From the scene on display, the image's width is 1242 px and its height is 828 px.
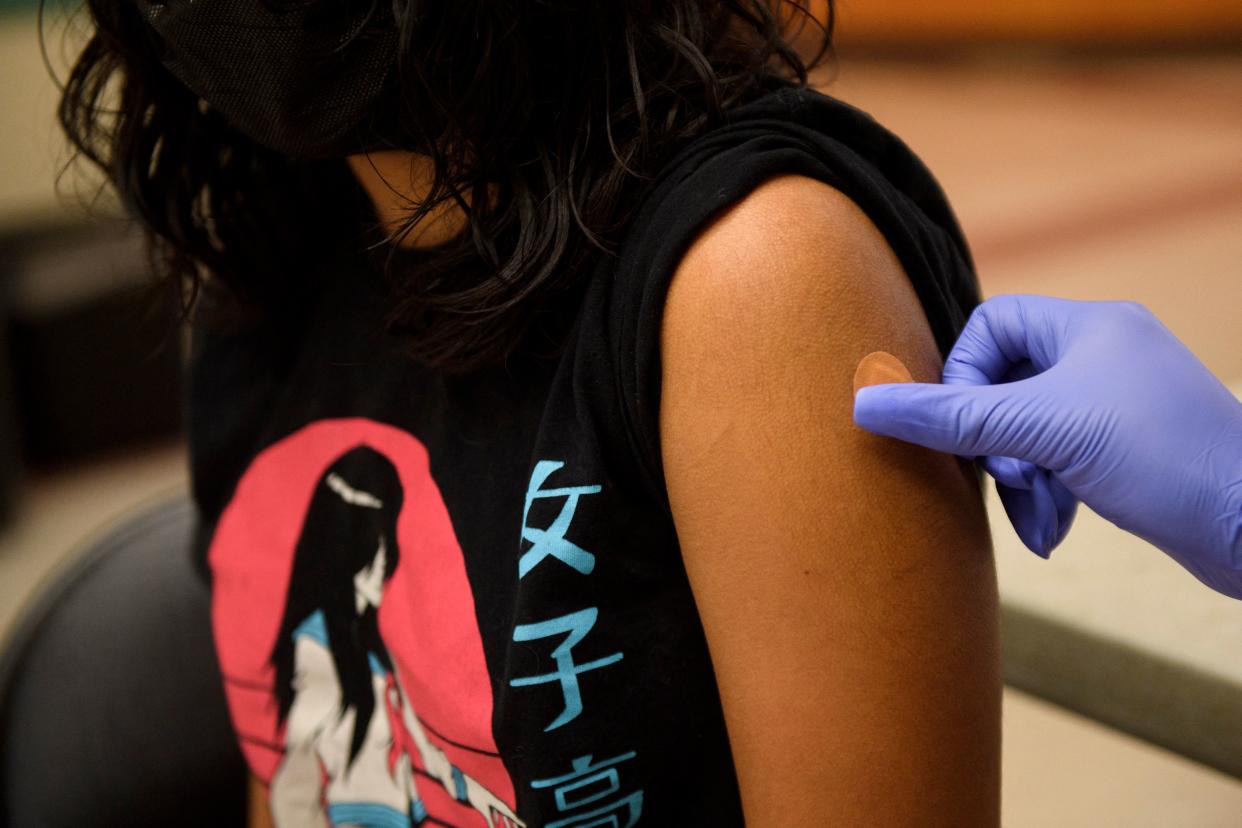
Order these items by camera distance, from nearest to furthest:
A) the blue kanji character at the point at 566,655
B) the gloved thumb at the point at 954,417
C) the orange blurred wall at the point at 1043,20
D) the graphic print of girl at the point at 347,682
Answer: the gloved thumb at the point at 954,417 < the blue kanji character at the point at 566,655 < the graphic print of girl at the point at 347,682 < the orange blurred wall at the point at 1043,20

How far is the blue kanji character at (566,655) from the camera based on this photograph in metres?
0.71

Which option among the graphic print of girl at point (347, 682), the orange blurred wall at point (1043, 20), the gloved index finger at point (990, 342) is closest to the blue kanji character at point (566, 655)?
the graphic print of girl at point (347, 682)

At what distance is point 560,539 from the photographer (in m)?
0.71

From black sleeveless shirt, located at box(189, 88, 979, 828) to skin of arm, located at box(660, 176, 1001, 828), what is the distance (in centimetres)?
3

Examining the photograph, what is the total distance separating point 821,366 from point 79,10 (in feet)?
2.38

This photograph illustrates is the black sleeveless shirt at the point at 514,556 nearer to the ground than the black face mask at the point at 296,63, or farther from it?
nearer to the ground

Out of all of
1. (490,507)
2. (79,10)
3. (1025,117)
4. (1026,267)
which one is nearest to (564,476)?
(490,507)

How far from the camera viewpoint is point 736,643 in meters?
0.68

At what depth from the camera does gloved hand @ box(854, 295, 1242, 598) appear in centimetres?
63

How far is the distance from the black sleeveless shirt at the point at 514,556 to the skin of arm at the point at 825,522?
0.03 meters

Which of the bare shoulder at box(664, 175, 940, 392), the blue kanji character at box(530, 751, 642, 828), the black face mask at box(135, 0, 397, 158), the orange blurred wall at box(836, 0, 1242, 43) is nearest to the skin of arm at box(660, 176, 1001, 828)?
the bare shoulder at box(664, 175, 940, 392)

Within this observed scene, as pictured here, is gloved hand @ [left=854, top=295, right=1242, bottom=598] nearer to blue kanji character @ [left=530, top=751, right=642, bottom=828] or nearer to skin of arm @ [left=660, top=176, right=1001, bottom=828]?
skin of arm @ [left=660, top=176, right=1001, bottom=828]

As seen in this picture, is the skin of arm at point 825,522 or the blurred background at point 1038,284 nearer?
the skin of arm at point 825,522

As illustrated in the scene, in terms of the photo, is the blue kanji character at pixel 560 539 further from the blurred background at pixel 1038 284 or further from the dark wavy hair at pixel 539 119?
the blurred background at pixel 1038 284
